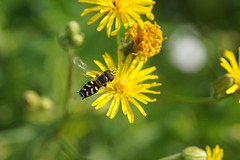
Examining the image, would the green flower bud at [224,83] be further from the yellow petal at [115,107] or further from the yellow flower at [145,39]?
the yellow petal at [115,107]

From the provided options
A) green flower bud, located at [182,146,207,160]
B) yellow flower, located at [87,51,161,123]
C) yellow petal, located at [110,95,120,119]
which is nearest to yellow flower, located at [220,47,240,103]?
green flower bud, located at [182,146,207,160]

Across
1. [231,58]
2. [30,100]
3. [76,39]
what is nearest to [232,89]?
[231,58]

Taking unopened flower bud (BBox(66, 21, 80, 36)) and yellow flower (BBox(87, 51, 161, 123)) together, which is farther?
unopened flower bud (BBox(66, 21, 80, 36))

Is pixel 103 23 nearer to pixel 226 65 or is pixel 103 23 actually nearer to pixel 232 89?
pixel 226 65

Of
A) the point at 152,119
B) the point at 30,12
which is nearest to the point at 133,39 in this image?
the point at 152,119

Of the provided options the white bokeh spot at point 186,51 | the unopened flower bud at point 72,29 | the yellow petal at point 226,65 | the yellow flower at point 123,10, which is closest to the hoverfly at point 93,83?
the unopened flower bud at point 72,29

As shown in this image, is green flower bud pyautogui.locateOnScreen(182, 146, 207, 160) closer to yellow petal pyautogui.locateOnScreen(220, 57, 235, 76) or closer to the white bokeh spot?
yellow petal pyautogui.locateOnScreen(220, 57, 235, 76)
